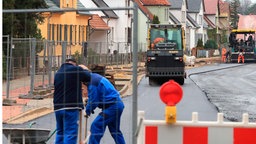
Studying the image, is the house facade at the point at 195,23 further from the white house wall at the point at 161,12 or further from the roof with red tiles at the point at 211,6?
the white house wall at the point at 161,12

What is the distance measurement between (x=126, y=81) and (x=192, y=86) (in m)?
5.25

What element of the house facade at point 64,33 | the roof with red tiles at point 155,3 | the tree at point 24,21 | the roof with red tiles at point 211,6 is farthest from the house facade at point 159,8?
the tree at point 24,21

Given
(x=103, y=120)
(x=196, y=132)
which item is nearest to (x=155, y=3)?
(x=103, y=120)

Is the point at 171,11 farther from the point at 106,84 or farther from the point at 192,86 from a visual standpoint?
the point at 106,84

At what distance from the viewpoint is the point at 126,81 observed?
25219 mm

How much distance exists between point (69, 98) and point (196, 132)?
11.5ft

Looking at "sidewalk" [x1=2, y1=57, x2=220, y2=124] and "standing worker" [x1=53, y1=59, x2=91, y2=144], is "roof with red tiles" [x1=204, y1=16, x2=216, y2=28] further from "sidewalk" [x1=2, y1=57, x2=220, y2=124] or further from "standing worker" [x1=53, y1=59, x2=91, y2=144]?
"standing worker" [x1=53, y1=59, x2=91, y2=144]

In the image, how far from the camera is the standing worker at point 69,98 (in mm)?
9570

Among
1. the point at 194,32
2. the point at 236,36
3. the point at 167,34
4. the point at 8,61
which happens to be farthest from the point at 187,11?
the point at 8,61

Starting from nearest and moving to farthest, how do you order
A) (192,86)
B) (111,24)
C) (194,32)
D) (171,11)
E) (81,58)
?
(81,58) → (192,86) → (111,24) → (171,11) → (194,32)

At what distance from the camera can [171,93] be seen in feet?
20.5

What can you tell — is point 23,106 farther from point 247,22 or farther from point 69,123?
point 247,22

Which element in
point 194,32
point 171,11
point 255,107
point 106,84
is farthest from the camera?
point 194,32

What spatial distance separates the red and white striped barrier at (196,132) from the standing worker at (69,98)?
3065mm
